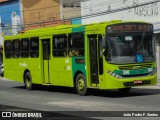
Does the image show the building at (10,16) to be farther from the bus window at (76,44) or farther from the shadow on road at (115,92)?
the bus window at (76,44)

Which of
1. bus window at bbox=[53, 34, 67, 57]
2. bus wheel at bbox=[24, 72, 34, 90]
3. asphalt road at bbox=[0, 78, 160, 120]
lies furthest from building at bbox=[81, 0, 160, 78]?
asphalt road at bbox=[0, 78, 160, 120]

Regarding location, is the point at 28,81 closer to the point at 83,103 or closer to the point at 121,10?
the point at 83,103

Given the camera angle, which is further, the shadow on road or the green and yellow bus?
the shadow on road

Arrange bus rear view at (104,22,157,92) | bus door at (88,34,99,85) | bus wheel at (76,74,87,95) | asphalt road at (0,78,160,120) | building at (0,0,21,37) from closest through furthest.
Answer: asphalt road at (0,78,160,120)
bus rear view at (104,22,157,92)
bus door at (88,34,99,85)
bus wheel at (76,74,87,95)
building at (0,0,21,37)

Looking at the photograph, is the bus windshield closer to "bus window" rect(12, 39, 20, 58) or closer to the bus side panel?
the bus side panel

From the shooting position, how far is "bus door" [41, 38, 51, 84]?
843 inches

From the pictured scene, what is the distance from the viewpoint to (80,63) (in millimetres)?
18812

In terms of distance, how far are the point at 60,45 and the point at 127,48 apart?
393cm

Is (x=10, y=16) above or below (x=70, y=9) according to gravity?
below

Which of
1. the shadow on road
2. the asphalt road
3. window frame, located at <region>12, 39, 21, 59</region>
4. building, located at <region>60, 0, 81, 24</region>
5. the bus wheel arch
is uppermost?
building, located at <region>60, 0, 81, 24</region>

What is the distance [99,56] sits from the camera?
17.8 m

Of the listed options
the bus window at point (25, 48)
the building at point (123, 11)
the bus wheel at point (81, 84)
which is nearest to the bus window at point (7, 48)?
the bus window at point (25, 48)

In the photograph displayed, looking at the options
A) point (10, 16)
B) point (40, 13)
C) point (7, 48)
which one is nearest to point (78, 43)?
point (7, 48)

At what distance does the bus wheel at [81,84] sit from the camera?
18.6 meters
